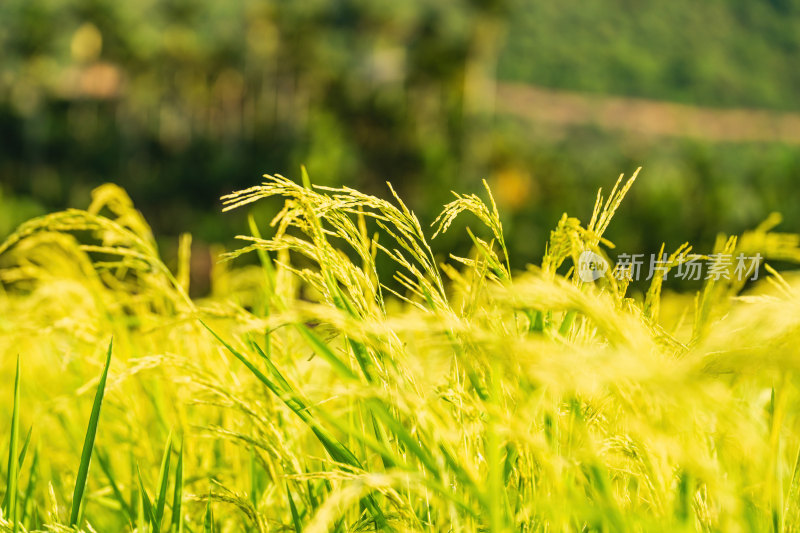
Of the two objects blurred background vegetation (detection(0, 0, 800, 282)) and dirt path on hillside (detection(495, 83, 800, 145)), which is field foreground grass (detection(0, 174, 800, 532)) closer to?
blurred background vegetation (detection(0, 0, 800, 282))

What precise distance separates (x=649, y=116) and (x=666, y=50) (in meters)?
7.60

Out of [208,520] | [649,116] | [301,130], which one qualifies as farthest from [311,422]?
[649,116]

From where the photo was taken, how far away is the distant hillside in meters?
78.2

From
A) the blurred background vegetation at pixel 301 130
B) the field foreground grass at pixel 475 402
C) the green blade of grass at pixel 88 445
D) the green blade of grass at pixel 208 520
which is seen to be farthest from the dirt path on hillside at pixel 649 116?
the green blade of grass at pixel 88 445

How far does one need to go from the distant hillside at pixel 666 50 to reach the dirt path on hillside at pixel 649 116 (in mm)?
1176

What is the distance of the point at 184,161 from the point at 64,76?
23.0 meters

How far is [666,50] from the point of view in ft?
279

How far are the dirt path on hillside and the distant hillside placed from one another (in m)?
1.18

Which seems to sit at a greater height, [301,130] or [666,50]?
[666,50]

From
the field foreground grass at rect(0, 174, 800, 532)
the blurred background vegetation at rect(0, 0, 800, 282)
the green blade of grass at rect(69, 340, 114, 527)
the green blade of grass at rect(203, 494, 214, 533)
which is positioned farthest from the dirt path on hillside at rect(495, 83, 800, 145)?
the green blade of grass at rect(69, 340, 114, 527)

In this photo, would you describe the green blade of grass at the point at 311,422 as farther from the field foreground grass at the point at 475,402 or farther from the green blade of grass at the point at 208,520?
the green blade of grass at the point at 208,520

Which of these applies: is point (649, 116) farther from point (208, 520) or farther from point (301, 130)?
point (208, 520)

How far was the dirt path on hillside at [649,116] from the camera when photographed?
78562 mm

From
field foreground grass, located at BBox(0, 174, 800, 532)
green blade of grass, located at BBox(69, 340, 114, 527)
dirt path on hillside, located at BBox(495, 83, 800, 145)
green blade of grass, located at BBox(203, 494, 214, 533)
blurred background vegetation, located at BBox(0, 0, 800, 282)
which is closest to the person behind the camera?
field foreground grass, located at BBox(0, 174, 800, 532)
